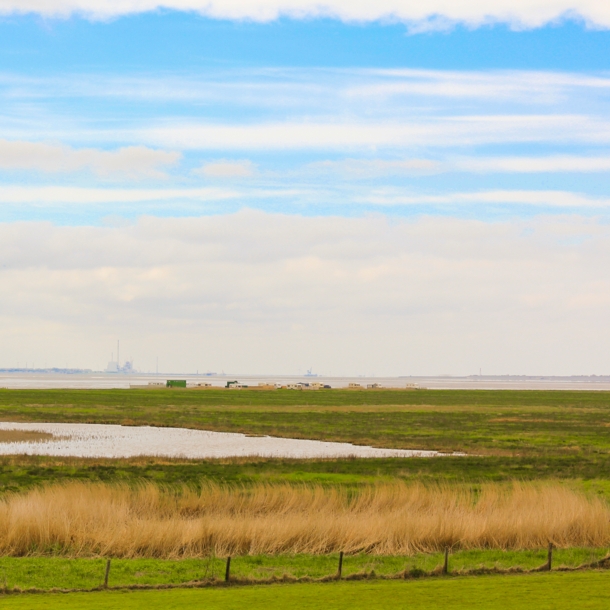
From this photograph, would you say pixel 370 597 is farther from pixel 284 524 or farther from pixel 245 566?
pixel 284 524

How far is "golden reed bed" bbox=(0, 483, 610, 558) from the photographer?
24.4 m

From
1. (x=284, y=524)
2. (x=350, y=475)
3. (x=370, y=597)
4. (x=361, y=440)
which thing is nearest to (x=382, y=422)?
(x=361, y=440)

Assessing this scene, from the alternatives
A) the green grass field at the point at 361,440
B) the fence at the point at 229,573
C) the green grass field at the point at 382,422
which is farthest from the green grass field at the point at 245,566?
the green grass field at the point at 382,422

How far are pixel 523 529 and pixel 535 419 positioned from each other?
70516 millimetres

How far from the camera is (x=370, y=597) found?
59.9 feet

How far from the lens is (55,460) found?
163ft

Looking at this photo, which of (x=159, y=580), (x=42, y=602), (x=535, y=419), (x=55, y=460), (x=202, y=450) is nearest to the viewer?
(x=42, y=602)

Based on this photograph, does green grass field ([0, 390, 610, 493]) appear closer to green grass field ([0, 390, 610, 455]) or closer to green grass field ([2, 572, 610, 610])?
green grass field ([0, 390, 610, 455])

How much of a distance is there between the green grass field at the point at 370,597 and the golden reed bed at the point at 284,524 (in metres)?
5.03

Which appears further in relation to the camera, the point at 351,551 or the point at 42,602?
the point at 351,551

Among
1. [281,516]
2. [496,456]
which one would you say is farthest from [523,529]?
[496,456]

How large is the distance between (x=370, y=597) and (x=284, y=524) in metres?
7.69

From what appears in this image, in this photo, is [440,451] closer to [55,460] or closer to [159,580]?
[55,460]

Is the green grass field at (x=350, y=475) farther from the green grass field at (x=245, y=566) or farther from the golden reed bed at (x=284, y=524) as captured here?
the golden reed bed at (x=284, y=524)
